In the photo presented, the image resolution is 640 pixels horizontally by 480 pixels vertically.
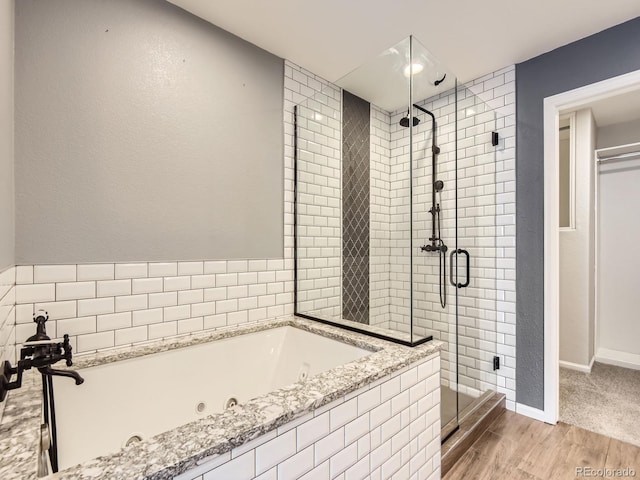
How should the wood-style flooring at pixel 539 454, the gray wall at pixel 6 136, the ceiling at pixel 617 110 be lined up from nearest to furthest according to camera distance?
the gray wall at pixel 6 136, the wood-style flooring at pixel 539 454, the ceiling at pixel 617 110

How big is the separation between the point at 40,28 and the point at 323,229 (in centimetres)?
192

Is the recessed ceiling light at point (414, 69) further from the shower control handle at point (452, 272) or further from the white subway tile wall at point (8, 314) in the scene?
the white subway tile wall at point (8, 314)

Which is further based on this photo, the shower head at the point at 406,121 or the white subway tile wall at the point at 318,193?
the white subway tile wall at the point at 318,193

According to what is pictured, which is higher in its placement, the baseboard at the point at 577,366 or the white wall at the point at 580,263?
the white wall at the point at 580,263

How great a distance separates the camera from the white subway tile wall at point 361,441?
2.89 feet

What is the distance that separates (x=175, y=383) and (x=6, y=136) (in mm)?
1333

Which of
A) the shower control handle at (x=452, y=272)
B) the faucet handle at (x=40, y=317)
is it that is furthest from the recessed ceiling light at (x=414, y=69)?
the faucet handle at (x=40, y=317)

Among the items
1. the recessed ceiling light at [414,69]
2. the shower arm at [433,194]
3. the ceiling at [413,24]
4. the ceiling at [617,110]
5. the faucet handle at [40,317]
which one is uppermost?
the ceiling at [413,24]

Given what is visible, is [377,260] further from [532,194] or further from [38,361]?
[38,361]

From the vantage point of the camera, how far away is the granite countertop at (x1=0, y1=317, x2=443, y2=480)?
710 mm

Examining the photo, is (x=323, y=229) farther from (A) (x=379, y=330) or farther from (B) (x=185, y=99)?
(B) (x=185, y=99)

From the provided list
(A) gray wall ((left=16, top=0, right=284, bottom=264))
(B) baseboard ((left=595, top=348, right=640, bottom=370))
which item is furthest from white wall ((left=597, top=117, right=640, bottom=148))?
(A) gray wall ((left=16, top=0, right=284, bottom=264))

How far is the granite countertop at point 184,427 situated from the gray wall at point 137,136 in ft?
2.09

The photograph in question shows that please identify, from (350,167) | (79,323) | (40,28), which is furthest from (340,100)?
(79,323)
